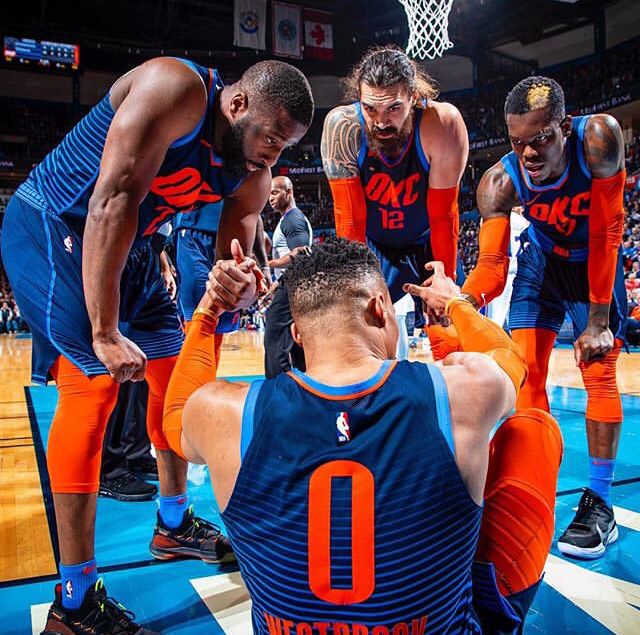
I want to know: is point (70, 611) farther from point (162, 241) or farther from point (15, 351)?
point (15, 351)

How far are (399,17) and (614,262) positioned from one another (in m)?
24.3

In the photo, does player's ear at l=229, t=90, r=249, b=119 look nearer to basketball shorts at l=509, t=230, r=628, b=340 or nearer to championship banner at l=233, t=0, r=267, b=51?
basketball shorts at l=509, t=230, r=628, b=340

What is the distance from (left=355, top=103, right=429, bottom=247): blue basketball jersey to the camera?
297 centimetres

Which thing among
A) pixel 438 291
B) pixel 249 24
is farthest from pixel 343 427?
pixel 249 24

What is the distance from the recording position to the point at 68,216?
2.09 m

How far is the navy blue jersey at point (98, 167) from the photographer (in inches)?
81.2

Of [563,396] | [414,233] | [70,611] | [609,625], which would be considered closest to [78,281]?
[70,611]

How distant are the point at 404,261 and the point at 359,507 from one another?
2318 millimetres

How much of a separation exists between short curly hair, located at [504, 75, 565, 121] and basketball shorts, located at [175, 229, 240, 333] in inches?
76.4

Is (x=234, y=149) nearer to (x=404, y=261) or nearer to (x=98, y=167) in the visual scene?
(x=98, y=167)

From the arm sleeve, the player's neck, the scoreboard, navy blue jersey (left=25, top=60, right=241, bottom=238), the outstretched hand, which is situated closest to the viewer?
the player's neck

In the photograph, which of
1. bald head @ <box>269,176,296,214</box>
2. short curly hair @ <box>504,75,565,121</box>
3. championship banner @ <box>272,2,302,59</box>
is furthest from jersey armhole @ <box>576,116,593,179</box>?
championship banner @ <box>272,2,302,59</box>

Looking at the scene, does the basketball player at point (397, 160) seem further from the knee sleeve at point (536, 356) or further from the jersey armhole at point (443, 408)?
the jersey armhole at point (443, 408)

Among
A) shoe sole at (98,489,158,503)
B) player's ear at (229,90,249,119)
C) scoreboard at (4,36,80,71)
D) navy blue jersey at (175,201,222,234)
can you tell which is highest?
scoreboard at (4,36,80,71)
